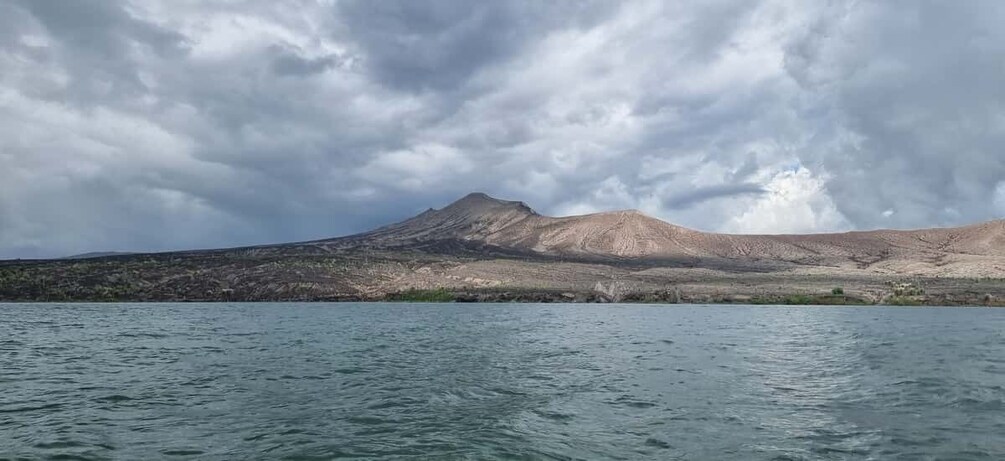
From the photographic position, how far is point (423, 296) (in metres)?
183

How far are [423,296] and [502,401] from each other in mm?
160796

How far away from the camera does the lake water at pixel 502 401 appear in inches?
677

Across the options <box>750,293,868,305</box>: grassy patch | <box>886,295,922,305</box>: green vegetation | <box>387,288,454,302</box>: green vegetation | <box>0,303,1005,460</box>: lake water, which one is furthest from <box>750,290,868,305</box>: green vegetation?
<box>0,303,1005,460</box>: lake water

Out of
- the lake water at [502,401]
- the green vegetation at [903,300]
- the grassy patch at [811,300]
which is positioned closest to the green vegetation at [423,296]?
the grassy patch at [811,300]

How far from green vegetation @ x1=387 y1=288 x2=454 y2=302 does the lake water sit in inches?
5216

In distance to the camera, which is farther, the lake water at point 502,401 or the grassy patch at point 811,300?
the grassy patch at point 811,300

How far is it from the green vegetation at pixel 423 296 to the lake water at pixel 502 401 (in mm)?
132476

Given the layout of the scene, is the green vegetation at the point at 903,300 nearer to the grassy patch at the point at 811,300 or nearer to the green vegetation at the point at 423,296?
the grassy patch at the point at 811,300

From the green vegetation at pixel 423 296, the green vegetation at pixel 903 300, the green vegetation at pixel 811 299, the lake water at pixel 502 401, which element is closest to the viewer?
the lake water at pixel 502 401

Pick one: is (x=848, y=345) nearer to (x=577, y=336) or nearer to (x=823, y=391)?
(x=577, y=336)

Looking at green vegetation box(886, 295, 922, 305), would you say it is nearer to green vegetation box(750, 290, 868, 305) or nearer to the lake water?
green vegetation box(750, 290, 868, 305)

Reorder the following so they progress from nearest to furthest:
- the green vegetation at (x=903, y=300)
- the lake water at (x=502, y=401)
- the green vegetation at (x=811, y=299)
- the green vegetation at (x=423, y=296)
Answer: the lake water at (x=502, y=401), the green vegetation at (x=903, y=300), the green vegetation at (x=811, y=299), the green vegetation at (x=423, y=296)

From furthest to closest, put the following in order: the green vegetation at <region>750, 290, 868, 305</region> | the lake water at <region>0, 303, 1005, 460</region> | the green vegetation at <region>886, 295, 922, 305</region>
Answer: the green vegetation at <region>750, 290, 868, 305</region>
the green vegetation at <region>886, 295, 922, 305</region>
the lake water at <region>0, 303, 1005, 460</region>

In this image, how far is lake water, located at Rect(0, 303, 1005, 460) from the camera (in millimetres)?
17188
